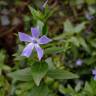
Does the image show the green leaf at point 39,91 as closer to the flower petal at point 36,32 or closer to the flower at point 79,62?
the flower petal at point 36,32

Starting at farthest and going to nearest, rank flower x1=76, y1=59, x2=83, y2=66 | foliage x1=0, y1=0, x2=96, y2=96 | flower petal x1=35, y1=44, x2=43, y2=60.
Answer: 1. flower x1=76, y1=59, x2=83, y2=66
2. foliage x1=0, y1=0, x2=96, y2=96
3. flower petal x1=35, y1=44, x2=43, y2=60

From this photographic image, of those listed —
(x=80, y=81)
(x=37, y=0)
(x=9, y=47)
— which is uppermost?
(x=37, y=0)

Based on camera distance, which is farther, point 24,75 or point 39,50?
point 24,75

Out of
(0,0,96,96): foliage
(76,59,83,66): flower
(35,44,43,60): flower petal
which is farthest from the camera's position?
(76,59,83,66): flower

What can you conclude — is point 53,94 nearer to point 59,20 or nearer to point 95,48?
point 95,48

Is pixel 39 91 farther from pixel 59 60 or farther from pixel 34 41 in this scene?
pixel 59 60

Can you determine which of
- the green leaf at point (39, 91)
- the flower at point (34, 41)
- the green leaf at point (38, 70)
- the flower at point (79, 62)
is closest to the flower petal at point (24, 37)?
the flower at point (34, 41)

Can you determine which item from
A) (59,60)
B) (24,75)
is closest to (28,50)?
(24,75)

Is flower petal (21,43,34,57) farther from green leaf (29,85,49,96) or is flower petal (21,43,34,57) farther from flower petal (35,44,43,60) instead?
green leaf (29,85,49,96)

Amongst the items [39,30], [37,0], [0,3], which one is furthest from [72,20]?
[39,30]

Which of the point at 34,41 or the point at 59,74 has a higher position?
the point at 34,41

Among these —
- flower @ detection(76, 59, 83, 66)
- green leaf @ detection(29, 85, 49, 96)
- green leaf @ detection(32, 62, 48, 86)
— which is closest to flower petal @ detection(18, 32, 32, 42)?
green leaf @ detection(32, 62, 48, 86)
